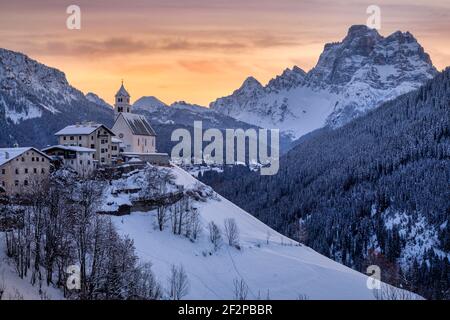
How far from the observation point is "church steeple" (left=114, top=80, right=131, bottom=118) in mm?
144125

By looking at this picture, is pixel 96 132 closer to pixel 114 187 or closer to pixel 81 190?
pixel 114 187

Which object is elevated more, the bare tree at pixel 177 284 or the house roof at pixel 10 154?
the house roof at pixel 10 154

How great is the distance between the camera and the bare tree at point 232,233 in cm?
10212

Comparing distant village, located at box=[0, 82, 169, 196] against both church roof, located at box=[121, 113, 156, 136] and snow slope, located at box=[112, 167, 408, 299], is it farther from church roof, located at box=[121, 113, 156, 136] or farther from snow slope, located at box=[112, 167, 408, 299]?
snow slope, located at box=[112, 167, 408, 299]

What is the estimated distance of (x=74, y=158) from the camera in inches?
4296

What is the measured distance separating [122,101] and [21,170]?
5045cm

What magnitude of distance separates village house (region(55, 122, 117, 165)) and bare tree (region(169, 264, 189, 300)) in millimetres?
42209

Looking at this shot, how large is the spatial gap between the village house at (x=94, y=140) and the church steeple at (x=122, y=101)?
24392 millimetres

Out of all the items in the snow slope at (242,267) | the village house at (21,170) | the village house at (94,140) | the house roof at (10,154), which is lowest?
the snow slope at (242,267)

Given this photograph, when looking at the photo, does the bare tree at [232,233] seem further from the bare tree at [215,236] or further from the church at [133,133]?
the church at [133,133]

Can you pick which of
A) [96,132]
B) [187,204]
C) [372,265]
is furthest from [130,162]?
[372,265]

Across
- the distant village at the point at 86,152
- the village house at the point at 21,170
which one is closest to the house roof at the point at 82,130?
the distant village at the point at 86,152

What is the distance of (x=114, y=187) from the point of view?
345 feet
